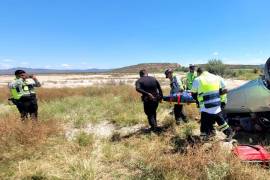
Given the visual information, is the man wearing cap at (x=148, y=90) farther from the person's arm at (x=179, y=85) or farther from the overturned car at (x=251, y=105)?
the overturned car at (x=251, y=105)

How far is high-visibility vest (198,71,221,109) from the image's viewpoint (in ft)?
19.4

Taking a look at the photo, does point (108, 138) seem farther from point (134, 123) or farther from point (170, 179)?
point (170, 179)

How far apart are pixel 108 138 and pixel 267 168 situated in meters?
3.98

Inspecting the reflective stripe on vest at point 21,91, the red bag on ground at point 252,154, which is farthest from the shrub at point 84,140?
the red bag on ground at point 252,154

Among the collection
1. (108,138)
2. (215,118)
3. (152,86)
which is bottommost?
(108,138)

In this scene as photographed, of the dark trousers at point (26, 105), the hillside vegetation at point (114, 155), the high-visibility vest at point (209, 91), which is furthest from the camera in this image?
the dark trousers at point (26, 105)

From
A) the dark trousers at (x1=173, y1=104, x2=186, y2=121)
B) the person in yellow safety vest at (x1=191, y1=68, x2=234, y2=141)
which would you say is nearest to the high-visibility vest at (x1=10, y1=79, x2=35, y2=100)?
the dark trousers at (x1=173, y1=104, x2=186, y2=121)

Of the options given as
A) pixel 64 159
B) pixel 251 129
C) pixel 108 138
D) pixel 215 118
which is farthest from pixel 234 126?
pixel 64 159

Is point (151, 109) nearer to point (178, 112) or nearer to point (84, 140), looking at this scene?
point (178, 112)

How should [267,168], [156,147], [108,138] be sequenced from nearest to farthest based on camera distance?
[267,168] < [156,147] < [108,138]

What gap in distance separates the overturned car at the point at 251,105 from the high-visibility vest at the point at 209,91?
0.84 meters

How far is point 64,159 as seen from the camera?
6000 millimetres

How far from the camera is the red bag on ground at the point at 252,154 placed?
5.04 m

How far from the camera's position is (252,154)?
16.9ft
